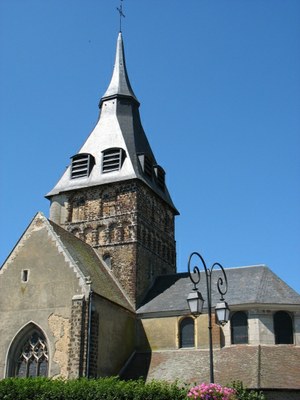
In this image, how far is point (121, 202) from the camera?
2767 centimetres

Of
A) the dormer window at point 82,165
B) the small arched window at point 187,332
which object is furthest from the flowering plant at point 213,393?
the dormer window at point 82,165

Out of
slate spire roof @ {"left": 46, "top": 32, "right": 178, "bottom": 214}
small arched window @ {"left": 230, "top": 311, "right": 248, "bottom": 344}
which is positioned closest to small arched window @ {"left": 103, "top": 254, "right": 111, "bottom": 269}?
slate spire roof @ {"left": 46, "top": 32, "right": 178, "bottom": 214}

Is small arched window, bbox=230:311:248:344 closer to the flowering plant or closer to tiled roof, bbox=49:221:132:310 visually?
tiled roof, bbox=49:221:132:310

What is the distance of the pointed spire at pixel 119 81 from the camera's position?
32.8 m

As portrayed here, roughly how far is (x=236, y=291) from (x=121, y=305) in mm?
5235

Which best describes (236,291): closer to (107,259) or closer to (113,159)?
(107,259)

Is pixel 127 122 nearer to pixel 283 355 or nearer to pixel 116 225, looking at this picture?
pixel 116 225

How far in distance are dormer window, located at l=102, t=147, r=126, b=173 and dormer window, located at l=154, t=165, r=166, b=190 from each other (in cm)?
266

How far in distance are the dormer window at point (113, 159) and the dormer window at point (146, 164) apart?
1.02 meters

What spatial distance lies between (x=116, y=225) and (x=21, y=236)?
18.7 feet

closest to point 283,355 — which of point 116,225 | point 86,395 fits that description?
point 86,395

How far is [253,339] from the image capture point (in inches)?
853

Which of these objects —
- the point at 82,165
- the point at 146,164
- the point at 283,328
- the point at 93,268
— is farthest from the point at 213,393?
the point at 82,165

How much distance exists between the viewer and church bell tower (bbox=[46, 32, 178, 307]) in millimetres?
26641
